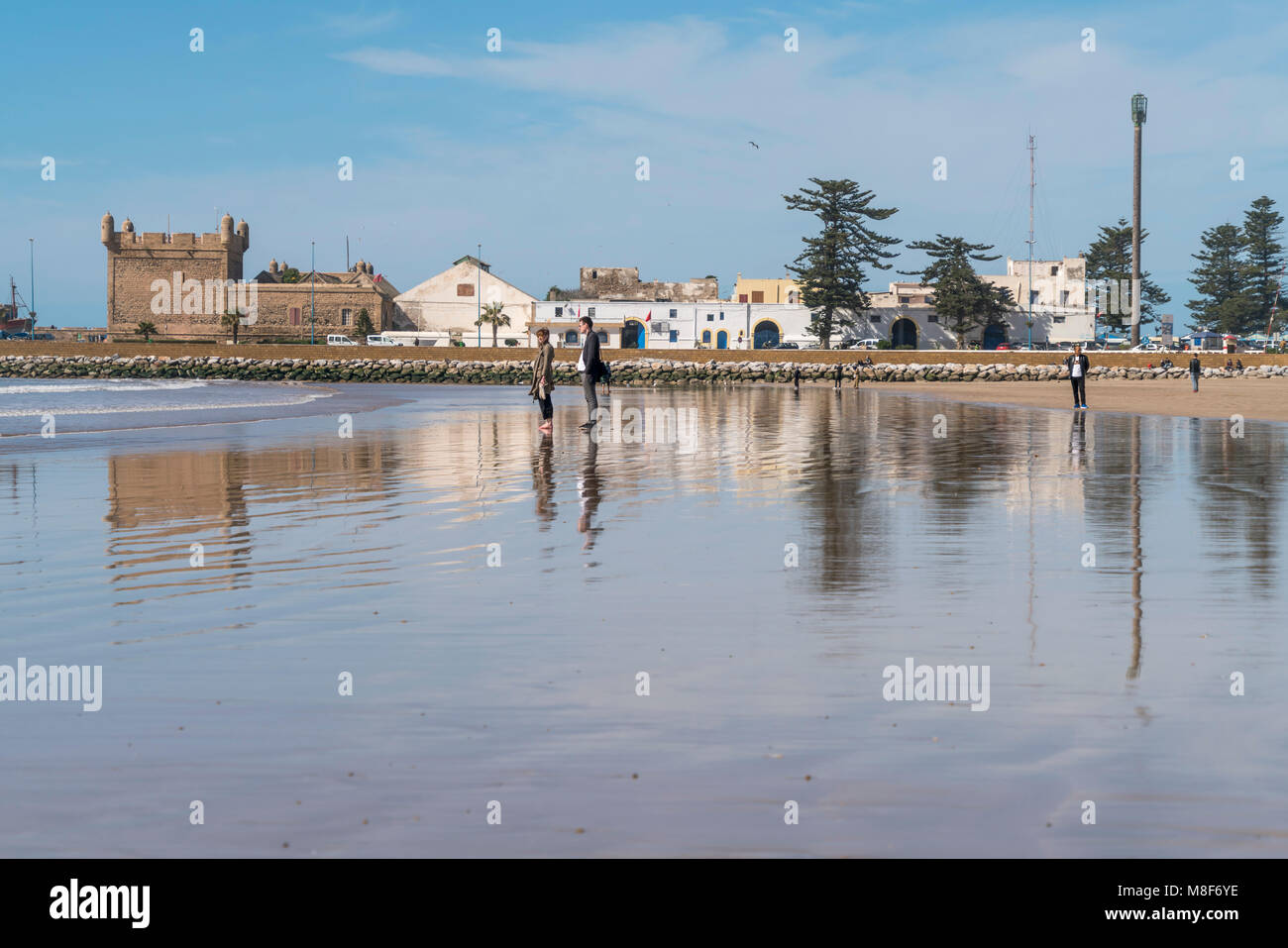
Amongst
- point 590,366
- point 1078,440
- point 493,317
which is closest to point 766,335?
point 493,317

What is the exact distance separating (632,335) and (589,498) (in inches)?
A: 3370

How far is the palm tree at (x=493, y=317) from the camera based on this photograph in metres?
99.3

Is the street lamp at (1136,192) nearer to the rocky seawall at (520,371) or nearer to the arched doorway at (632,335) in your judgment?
the rocky seawall at (520,371)

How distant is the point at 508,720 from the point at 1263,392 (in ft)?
162

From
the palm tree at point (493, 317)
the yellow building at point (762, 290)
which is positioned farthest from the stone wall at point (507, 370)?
the yellow building at point (762, 290)

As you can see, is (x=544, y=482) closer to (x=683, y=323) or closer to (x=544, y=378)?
(x=544, y=378)

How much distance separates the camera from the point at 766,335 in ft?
315

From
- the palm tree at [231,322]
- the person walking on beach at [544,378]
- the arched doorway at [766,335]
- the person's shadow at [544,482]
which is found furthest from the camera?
the palm tree at [231,322]

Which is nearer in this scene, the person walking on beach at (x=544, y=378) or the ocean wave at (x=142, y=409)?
the person walking on beach at (x=544, y=378)

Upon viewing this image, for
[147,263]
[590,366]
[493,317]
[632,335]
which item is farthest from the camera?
[147,263]

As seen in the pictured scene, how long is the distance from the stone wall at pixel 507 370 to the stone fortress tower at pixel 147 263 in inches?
1137
